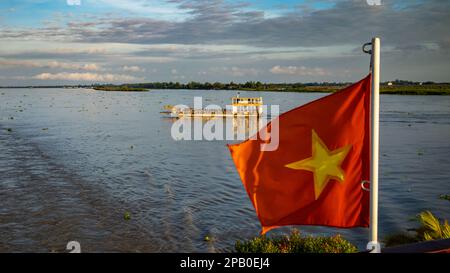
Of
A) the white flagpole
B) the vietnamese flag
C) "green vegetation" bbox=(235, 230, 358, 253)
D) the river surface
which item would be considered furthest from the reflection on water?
the white flagpole

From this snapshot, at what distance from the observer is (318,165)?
6477 mm

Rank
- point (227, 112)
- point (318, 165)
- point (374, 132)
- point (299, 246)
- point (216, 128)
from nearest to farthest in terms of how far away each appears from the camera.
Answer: point (374, 132), point (318, 165), point (299, 246), point (216, 128), point (227, 112)

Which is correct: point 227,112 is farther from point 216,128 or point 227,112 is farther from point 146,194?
point 146,194

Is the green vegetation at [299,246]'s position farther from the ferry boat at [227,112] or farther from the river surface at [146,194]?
the ferry boat at [227,112]

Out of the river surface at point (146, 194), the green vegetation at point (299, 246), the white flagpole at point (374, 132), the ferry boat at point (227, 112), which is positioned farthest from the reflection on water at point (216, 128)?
the white flagpole at point (374, 132)

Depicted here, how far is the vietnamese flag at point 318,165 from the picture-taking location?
20.7 feet

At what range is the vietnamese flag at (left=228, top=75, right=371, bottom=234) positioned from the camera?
6.32 meters

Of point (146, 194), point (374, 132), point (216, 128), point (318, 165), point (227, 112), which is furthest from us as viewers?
point (227, 112)

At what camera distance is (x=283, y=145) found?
262 inches

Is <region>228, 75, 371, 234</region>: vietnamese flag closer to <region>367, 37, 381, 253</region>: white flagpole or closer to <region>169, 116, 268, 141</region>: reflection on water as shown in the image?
<region>367, 37, 381, 253</region>: white flagpole

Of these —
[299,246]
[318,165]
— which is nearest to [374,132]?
[318,165]

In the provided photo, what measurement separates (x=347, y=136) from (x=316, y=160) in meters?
0.57

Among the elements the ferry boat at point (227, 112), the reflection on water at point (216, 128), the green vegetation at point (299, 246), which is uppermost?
the ferry boat at point (227, 112)
